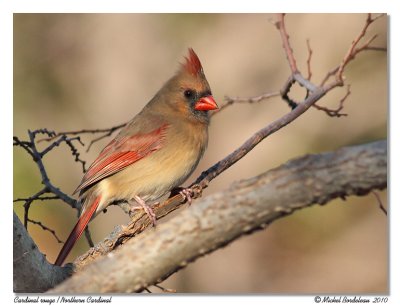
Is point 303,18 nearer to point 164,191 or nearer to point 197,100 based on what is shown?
point 197,100

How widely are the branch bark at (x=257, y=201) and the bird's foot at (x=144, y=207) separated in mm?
929

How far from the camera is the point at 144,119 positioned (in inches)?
146

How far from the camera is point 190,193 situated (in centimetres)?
329

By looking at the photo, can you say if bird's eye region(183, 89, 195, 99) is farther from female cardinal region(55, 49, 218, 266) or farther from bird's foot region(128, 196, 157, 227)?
bird's foot region(128, 196, 157, 227)

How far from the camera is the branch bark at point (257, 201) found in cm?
216

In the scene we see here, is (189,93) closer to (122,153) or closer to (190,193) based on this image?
(122,153)

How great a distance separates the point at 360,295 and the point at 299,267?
20.5 inches

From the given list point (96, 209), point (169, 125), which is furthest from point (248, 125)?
point (96, 209)

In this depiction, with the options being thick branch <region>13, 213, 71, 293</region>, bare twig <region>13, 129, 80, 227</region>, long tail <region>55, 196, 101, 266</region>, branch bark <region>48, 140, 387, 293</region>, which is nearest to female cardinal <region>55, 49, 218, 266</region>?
long tail <region>55, 196, 101, 266</region>

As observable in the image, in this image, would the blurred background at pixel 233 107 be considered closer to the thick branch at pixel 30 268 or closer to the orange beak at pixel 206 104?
the orange beak at pixel 206 104

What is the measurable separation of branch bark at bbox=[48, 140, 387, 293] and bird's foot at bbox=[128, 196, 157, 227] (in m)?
0.93

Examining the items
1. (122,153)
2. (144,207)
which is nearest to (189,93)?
(122,153)

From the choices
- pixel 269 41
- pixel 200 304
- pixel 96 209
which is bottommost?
pixel 200 304

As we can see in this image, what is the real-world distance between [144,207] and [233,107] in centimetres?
136
